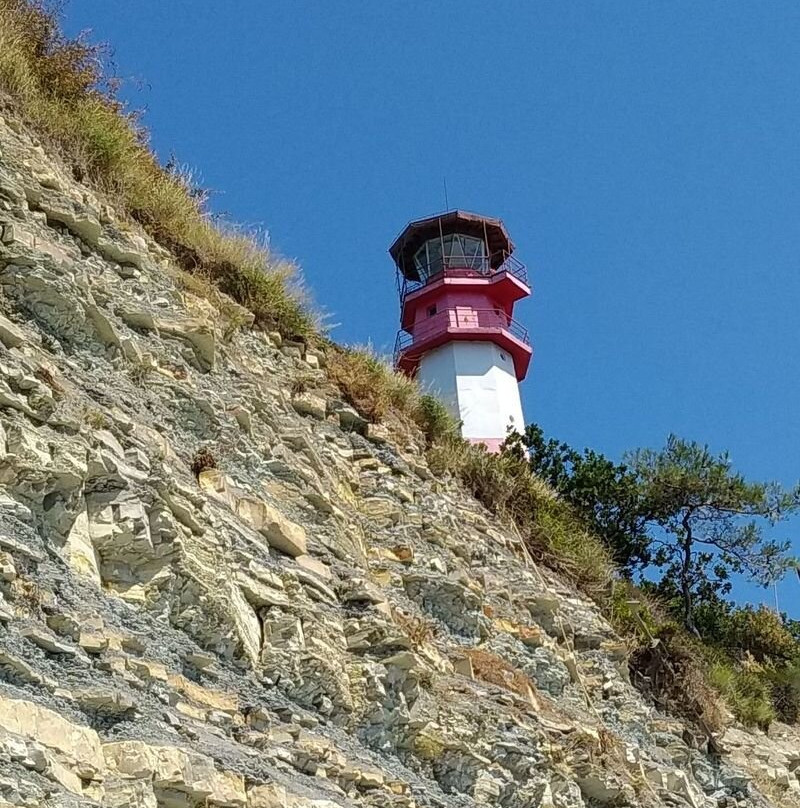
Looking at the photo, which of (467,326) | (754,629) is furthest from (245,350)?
(467,326)

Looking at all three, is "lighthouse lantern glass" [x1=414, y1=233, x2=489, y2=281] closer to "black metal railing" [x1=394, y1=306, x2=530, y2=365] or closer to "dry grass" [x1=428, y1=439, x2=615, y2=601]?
"black metal railing" [x1=394, y1=306, x2=530, y2=365]

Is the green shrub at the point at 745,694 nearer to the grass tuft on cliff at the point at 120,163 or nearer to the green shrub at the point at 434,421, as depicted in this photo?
the green shrub at the point at 434,421

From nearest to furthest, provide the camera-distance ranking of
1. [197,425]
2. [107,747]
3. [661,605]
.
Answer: [107,747] < [197,425] < [661,605]

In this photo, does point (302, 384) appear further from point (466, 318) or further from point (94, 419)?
point (466, 318)

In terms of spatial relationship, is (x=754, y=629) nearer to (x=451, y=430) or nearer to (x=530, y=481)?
(x=530, y=481)

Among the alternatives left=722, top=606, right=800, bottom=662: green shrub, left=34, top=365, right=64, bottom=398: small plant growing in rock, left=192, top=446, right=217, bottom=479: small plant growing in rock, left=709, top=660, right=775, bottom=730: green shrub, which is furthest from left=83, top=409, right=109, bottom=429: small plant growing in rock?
left=722, top=606, right=800, bottom=662: green shrub

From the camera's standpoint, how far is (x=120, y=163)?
10.1 m

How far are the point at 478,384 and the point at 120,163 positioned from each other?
61.9 feet

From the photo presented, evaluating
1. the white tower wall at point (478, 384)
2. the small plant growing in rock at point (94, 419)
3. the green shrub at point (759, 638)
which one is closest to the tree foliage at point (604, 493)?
the green shrub at point (759, 638)

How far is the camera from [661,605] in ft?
53.2

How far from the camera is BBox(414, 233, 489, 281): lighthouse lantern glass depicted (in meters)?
32.5

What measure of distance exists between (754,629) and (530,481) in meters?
6.71

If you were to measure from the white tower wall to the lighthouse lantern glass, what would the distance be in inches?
143

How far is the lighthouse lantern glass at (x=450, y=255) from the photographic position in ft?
107
